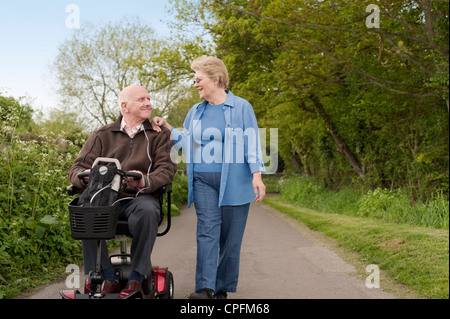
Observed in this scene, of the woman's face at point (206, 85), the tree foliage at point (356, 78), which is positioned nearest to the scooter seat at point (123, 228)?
the woman's face at point (206, 85)

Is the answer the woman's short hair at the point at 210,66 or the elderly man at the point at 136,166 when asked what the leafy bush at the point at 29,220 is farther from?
the woman's short hair at the point at 210,66

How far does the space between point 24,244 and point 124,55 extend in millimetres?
19311

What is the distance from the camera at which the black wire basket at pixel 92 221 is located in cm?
346

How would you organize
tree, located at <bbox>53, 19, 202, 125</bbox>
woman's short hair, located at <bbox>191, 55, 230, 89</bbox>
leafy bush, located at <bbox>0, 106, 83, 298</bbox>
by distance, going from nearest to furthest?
woman's short hair, located at <bbox>191, 55, 230, 89</bbox>, leafy bush, located at <bbox>0, 106, 83, 298</bbox>, tree, located at <bbox>53, 19, 202, 125</bbox>

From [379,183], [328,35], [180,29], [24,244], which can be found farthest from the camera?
[180,29]

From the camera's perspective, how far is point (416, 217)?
9766mm

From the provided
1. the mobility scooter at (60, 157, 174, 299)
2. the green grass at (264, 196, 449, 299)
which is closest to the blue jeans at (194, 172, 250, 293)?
the mobility scooter at (60, 157, 174, 299)

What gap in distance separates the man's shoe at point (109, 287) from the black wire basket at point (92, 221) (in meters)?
0.52

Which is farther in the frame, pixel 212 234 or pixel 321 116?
pixel 321 116

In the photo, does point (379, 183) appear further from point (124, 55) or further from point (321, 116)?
point (124, 55)

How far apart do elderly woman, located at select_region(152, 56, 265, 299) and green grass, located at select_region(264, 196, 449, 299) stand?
1.89m

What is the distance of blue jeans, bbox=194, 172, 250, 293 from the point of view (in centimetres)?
427

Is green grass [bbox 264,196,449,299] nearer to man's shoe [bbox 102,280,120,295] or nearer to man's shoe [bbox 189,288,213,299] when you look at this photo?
man's shoe [bbox 189,288,213,299]
